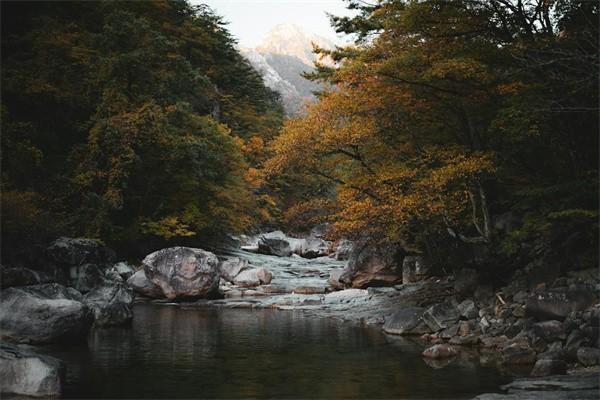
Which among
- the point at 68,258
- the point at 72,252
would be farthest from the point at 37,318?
the point at 72,252

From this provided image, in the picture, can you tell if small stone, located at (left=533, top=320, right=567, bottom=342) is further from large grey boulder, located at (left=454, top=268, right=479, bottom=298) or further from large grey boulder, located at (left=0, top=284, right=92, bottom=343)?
large grey boulder, located at (left=0, top=284, right=92, bottom=343)

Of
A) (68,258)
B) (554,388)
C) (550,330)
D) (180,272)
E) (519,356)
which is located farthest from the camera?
(180,272)

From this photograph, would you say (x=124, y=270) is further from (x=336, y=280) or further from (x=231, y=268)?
(x=336, y=280)

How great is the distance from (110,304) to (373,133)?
994 centimetres

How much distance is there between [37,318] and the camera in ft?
44.3

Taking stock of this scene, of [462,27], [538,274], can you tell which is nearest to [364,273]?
[538,274]

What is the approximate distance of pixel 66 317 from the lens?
13.8 meters

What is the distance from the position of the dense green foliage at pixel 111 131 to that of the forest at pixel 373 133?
107 millimetres

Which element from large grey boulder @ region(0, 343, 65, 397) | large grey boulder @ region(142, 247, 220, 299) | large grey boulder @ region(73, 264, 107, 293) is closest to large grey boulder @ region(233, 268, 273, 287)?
large grey boulder @ region(142, 247, 220, 299)

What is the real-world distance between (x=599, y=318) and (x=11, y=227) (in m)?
15.2

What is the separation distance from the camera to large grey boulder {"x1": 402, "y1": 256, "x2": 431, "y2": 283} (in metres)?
23.5

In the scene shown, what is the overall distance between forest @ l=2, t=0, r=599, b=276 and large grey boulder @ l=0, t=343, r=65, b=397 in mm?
7904

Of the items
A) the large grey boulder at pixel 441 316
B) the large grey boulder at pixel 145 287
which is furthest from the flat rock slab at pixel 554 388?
the large grey boulder at pixel 145 287

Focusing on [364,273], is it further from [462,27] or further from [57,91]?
[57,91]
